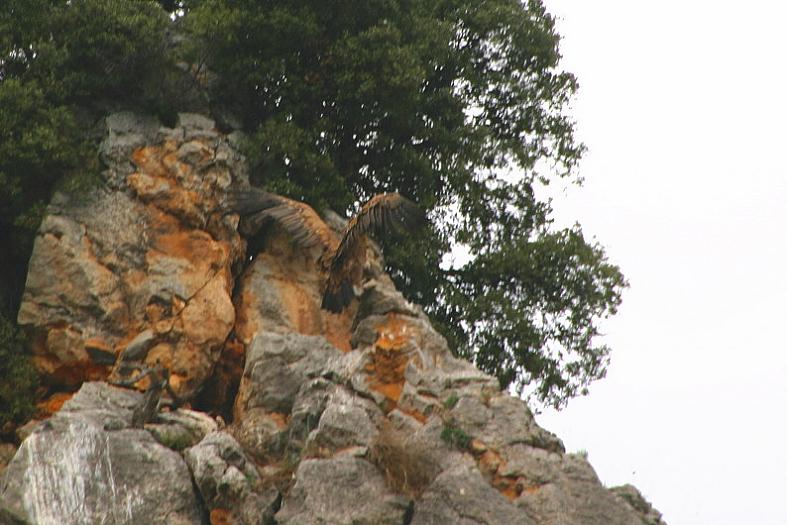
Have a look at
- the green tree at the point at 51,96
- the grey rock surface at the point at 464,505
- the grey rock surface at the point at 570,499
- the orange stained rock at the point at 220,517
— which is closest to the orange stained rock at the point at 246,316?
the green tree at the point at 51,96

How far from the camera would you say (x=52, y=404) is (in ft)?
73.0

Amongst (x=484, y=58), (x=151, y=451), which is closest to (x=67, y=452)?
(x=151, y=451)

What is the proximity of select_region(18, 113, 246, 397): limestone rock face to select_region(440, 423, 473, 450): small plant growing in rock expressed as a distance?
521 cm

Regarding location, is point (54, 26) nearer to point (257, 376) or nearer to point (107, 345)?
point (107, 345)

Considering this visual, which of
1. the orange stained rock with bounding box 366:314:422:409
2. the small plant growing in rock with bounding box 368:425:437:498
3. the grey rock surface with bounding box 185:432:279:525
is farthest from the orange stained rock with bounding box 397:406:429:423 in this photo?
the grey rock surface with bounding box 185:432:279:525

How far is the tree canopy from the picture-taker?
2509 cm

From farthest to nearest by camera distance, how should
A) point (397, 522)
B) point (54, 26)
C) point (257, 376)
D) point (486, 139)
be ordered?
point (486, 139) < point (54, 26) < point (257, 376) < point (397, 522)

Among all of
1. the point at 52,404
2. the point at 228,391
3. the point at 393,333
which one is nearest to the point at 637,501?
the point at 393,333

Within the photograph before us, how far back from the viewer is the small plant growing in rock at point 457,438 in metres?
19.2

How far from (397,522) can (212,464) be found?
9.05ft

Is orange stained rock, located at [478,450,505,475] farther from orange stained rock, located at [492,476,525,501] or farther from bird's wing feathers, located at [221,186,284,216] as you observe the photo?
bird's wing feathers, located at [221,186,284,216]

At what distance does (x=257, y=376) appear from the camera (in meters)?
21.3

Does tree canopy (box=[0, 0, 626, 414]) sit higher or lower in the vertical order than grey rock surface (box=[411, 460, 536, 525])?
higher

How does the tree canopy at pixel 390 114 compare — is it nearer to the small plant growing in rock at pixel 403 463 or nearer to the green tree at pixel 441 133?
the green tree at pixel 441 133
